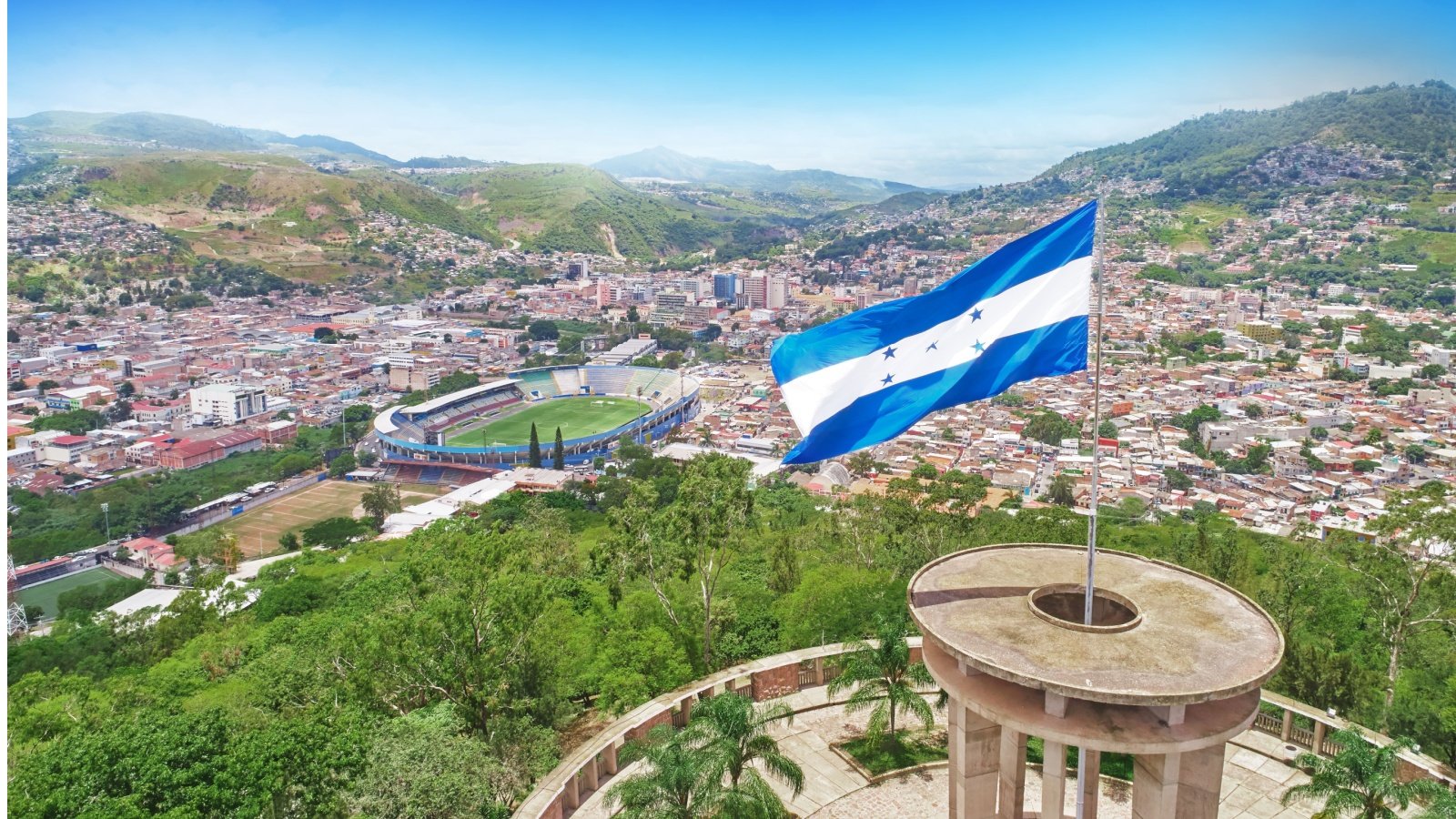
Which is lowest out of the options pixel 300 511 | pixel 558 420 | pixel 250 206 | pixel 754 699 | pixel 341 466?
pixel 300 511

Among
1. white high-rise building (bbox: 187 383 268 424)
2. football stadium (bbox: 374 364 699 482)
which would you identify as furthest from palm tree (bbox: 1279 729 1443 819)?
white high-rise building (bbox: 187 383 268 424)

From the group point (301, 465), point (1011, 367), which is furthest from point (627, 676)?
point (301, 465)

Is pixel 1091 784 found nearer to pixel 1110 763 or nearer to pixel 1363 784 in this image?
pixel 1363 784

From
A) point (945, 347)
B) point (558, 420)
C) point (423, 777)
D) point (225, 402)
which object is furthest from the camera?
point (558, 420)

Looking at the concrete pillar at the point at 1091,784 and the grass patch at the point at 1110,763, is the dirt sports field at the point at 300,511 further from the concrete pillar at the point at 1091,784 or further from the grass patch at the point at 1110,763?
the concrete pillar at the point at 1091,784

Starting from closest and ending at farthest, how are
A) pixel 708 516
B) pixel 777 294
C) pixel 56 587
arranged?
pixel 708 516
pixel 56 587
pixel 777 294

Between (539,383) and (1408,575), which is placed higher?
(1408,575)

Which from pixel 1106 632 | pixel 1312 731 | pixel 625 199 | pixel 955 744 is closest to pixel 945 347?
Answer: pixel 1106 632

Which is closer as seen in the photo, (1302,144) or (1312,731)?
(1312,731)
